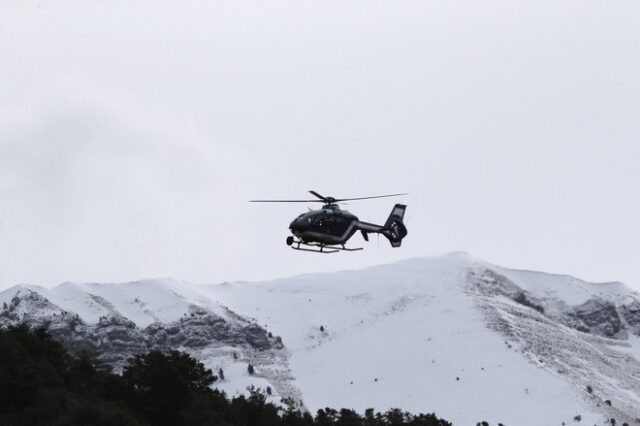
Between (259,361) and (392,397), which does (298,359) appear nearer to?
(259,361)

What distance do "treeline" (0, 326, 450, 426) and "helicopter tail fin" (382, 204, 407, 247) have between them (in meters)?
12.7

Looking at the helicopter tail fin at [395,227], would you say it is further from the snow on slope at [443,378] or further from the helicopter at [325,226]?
the snow on slope at [443,378]

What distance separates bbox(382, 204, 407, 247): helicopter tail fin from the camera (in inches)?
2778

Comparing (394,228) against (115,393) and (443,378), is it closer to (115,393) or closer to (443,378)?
(115,393)

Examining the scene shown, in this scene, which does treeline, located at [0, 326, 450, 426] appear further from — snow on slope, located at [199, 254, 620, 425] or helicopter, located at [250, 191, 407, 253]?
snow on slope, located at [199, 254, 620, 425]

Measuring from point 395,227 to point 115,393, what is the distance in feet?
65.3

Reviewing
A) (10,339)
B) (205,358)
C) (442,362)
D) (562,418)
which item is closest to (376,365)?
(442,362)

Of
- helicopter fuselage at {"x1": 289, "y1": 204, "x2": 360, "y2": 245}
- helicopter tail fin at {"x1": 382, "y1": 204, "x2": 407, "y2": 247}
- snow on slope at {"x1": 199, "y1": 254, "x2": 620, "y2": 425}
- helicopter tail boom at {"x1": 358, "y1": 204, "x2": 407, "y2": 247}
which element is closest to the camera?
helicopter fuselage at {"x1": 289, "y1": 204, "x2": 360, "y2": 245}

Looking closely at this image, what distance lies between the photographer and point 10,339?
69.0 m

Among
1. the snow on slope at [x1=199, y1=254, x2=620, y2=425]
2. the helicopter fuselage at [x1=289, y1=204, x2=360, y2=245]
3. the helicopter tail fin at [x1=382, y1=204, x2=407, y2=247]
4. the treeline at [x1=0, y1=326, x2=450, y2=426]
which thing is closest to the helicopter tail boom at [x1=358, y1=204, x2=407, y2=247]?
the helicopter tail fin at [x1=382, y1=204, x2=407, y2=247]

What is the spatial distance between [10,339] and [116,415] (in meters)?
14.1

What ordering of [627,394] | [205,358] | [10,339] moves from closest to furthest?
[10,339] < [627,394] < [205,358]

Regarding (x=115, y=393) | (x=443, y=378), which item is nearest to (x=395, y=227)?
(x=115, y=393)

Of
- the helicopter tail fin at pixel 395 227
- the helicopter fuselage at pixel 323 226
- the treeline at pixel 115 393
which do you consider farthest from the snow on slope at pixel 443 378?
the helicopter fuselage at pixel 323 226
